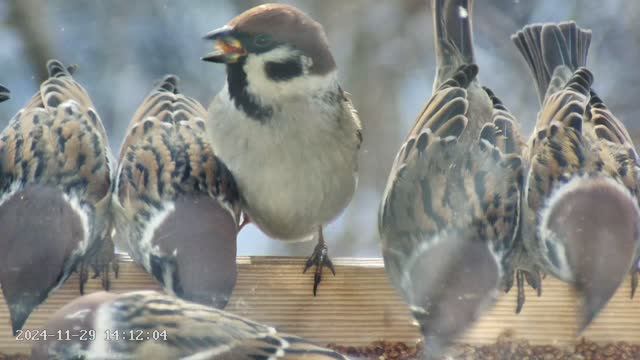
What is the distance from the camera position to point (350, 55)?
8.13 ft

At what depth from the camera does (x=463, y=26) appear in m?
2.36

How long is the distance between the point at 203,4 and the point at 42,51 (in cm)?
37

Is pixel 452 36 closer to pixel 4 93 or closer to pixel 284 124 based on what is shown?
pixel 284 124

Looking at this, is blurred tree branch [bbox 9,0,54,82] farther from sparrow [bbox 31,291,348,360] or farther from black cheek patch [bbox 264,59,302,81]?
sparrow [bbox 31,291,348,360]

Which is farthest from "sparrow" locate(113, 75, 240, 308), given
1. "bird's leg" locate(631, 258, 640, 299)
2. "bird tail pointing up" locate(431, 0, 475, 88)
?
"bird's leg" locate(631, 258, 640, 299)

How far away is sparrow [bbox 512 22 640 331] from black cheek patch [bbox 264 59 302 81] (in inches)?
20.3

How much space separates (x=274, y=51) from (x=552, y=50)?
2.45 feet

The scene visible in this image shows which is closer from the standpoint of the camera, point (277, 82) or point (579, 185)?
point (277, 82)

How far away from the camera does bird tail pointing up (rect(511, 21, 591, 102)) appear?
2480mm

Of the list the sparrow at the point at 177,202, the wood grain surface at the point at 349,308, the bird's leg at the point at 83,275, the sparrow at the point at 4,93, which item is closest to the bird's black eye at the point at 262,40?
the sparrow at the point at 177,202

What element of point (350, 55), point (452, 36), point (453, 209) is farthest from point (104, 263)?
point (452, 36)

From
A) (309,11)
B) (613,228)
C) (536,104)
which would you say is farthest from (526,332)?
(309,11)

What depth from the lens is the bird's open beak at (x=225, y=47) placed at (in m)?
1.98

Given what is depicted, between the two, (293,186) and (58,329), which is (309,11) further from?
(58,329)
